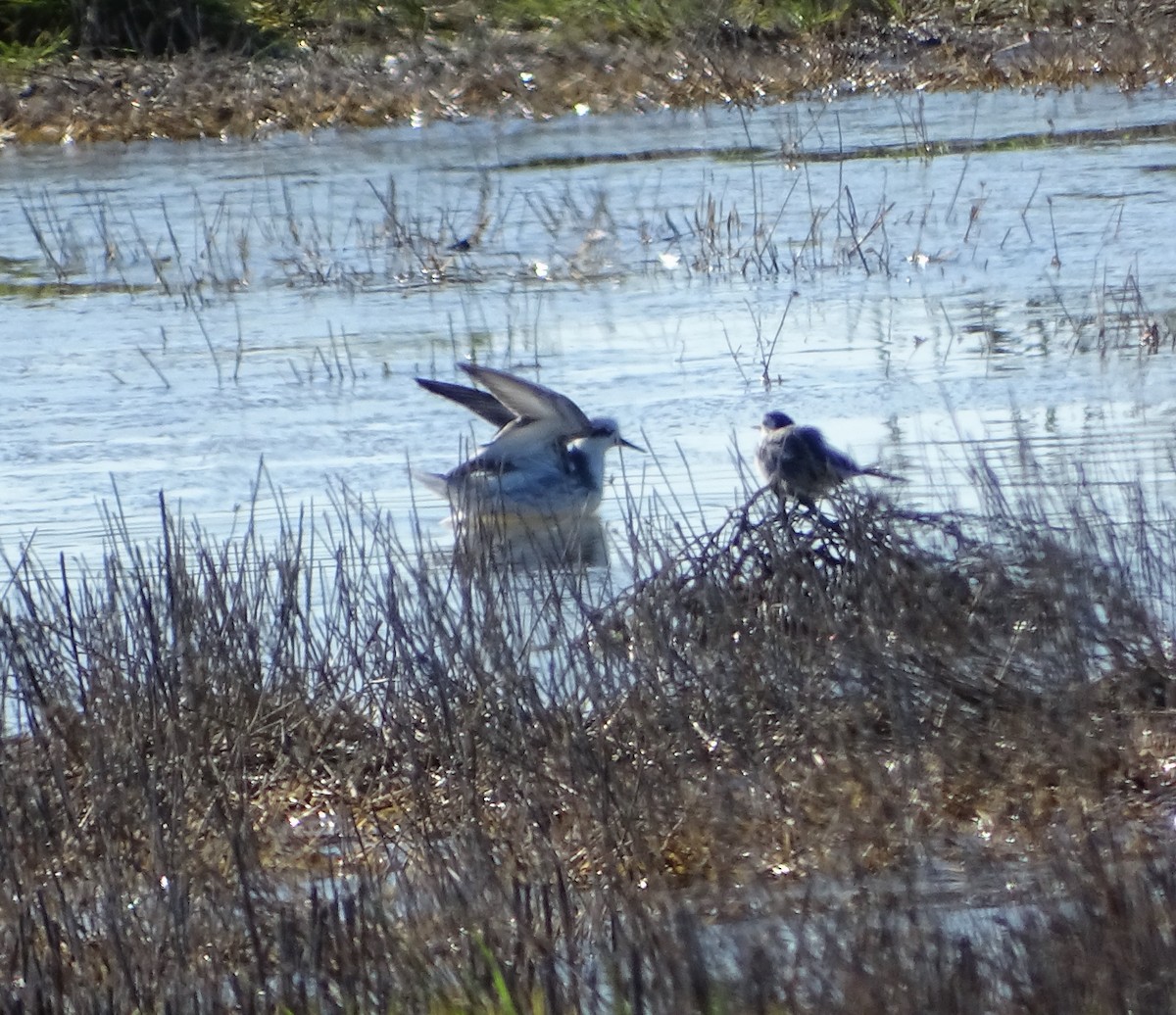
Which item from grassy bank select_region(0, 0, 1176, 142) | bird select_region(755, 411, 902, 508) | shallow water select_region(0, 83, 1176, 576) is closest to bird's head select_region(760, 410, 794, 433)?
bird select_region(755, 411, 902, 508)

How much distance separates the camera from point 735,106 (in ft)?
→ 70.8

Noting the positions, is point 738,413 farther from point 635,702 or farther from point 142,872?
point 142,872

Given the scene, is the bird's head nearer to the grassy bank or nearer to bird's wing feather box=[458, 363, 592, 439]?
bird's wing feather box=[458, 363, 592, 439]

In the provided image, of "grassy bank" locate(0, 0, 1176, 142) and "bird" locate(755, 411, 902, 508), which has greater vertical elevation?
"grassy bank" locate(0, 0, 1176, 142)

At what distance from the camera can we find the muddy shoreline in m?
21.8

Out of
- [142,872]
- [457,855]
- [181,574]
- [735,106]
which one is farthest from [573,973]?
[735,106]

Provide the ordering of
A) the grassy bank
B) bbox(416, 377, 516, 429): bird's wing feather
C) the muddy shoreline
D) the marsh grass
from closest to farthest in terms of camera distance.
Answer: the marsh grass → bbox(416, 377, 516, 429): bird's wing feather → the muddy shoreline → the grassy bank

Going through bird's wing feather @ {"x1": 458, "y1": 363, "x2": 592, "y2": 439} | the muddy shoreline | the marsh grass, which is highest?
the muddy shoreline

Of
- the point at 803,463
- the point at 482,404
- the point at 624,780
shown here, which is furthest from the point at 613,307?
the point at 624,780

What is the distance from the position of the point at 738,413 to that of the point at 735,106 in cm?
1199

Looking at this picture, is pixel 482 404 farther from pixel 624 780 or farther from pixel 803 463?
pixel 624 780

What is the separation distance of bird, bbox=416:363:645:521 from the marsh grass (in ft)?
5.36

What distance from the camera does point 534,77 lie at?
938 inches

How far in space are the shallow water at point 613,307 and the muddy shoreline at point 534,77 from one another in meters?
2.10
